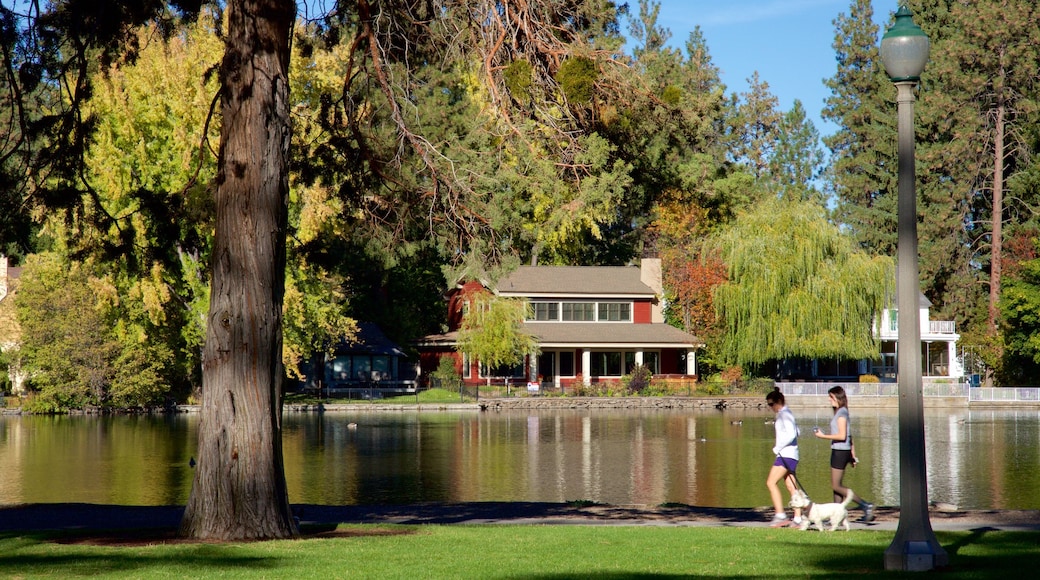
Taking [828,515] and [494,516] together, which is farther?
[494,516]

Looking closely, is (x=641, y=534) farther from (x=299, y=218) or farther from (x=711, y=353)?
(x=711, y=353)

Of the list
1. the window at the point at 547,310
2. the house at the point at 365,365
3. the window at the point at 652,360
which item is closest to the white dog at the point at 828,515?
the house at the point at 365,365

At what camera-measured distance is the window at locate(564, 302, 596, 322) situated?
66.7 meters

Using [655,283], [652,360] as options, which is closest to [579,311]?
[655,283]

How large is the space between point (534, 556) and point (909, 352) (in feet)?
13.3

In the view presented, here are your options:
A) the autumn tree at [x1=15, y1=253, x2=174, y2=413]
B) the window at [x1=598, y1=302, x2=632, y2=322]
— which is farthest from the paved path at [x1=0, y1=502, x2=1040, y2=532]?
the window at [x1=598, y1=302, x2=632, y2=322]

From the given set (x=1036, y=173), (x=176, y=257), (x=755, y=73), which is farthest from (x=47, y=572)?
(x=755, y=73)

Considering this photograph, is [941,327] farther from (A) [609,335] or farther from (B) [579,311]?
(B) [579,311]

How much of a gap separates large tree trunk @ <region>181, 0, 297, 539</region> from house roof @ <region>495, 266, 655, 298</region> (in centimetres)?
5081

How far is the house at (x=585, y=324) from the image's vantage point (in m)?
64.9

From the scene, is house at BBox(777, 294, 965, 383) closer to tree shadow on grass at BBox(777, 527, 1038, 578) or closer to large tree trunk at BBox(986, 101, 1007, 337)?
large tree trunk at BBox(986, 101, 1007, 337)

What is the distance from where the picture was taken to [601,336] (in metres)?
64.6

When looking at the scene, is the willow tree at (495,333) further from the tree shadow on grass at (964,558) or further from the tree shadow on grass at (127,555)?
the tree shadow on grass at (964,558)

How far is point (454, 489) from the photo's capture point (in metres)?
25.0
